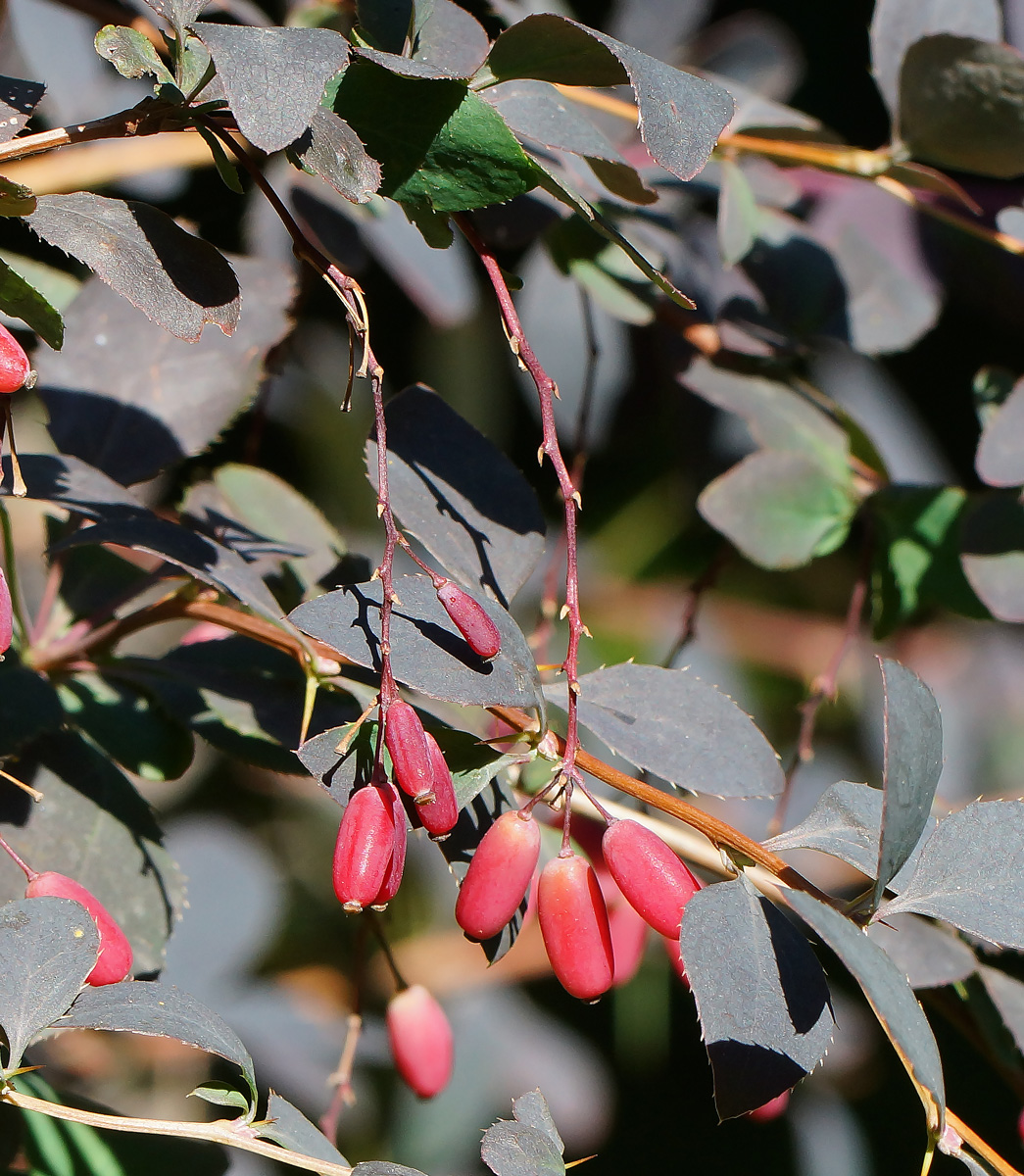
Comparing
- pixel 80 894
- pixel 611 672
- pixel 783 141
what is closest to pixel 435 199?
pixel 611 672

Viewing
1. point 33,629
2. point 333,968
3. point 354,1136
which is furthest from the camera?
point 333,968

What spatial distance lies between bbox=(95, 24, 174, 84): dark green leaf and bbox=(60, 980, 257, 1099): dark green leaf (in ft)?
1.06

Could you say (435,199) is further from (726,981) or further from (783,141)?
(783,141)

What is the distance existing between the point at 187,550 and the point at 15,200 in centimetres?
14

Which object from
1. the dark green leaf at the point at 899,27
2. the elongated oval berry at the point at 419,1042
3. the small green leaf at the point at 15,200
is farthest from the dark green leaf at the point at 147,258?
the dark green leaf at the point at 899,27

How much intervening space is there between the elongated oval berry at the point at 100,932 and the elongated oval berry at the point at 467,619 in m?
0.18

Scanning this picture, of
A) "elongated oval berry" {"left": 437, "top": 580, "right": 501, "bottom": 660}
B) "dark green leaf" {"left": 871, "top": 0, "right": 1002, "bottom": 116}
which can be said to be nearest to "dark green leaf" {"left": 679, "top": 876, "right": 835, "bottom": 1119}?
"elongated oval berry" {"left": 437, "top": 580, "right": 501, "bottom": 660}

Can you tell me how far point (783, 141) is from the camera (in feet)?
2.41

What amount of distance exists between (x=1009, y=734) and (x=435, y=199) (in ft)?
3.29

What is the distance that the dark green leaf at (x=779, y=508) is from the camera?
670 millimetres

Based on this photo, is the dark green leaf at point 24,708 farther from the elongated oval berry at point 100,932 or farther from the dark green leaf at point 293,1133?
the dark green leaf at point 293,1133

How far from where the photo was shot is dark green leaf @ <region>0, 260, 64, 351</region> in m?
0.35

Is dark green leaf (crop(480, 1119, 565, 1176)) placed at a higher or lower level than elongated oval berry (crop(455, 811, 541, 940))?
lower

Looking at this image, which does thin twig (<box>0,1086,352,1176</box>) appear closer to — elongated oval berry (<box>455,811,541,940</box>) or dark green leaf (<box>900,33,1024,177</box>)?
elongated oval berry (<box>455,811,541,940</box>)
